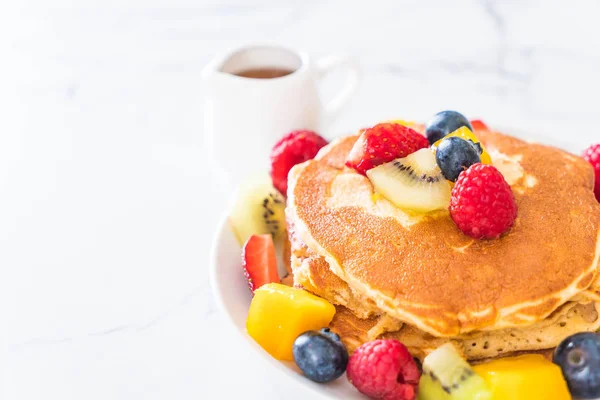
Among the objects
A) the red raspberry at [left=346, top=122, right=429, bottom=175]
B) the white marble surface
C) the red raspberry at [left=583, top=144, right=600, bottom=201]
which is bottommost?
the white marble surface

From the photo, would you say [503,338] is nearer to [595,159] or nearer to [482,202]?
[482,202]

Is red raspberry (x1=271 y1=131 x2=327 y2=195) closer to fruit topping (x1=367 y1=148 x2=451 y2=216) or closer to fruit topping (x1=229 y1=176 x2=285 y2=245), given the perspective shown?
fruit topping (x1=229 y1=176 x2=285 y2=245)

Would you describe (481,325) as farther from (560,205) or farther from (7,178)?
(7,178)

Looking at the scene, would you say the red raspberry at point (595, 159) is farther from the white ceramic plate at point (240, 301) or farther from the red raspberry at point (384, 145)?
the red raspberry at point (384, 145)

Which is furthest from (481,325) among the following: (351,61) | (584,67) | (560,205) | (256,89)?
(584,67)

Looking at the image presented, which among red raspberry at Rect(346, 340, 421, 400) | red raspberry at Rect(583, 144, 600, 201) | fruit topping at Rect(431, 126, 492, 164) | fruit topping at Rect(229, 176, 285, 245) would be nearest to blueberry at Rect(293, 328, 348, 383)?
red raspberry at Rect(346, 340, 421, 400)

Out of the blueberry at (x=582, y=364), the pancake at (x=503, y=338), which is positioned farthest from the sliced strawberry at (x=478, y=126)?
the blueberry at (x=582, y=364)

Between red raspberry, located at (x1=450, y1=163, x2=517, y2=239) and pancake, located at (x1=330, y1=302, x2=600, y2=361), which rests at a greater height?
red raspberry, located at (x1=450, y1=163, x2=517, y2=239)
